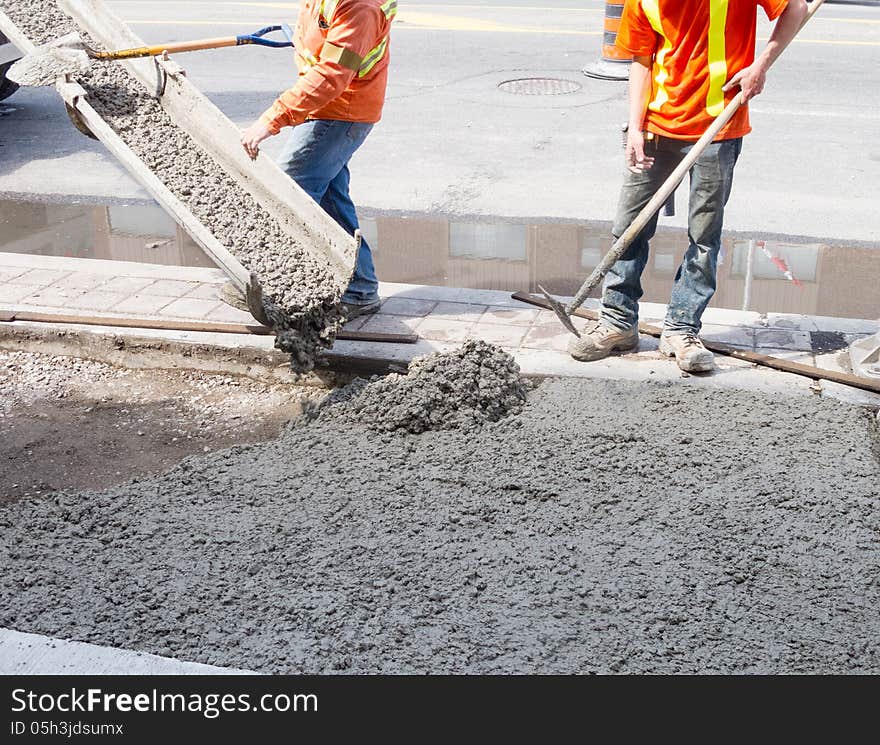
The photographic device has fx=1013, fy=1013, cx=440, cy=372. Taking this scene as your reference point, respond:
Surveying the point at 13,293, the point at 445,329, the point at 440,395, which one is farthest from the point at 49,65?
the point at 440,395

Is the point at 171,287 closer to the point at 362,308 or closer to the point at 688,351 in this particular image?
the point at 362,308

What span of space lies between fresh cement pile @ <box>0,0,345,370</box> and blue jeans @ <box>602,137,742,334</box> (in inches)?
55.7

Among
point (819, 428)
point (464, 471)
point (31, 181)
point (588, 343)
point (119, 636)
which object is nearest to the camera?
point (119, 636)

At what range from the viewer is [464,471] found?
156 inches

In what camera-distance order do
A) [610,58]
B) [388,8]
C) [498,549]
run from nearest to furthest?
[498,549] → [388,8] → [610,58]

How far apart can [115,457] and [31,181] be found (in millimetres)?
5090

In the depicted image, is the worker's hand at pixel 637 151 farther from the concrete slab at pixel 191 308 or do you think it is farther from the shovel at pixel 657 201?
the concrete slab at pixel 191 308

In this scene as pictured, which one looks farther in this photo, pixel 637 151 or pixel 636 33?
pixel 637 151

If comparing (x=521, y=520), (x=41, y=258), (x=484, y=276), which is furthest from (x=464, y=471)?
(x=41, y=258)

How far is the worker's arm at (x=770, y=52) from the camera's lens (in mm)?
4492

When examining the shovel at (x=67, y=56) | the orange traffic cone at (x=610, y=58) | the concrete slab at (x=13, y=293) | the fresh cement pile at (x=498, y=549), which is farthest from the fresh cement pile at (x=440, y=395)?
the orange traffic cone at (x=610, y=58)

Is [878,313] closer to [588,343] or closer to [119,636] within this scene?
[588,343]

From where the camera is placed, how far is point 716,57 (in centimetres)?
459

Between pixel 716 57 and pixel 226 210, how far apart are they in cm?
264
